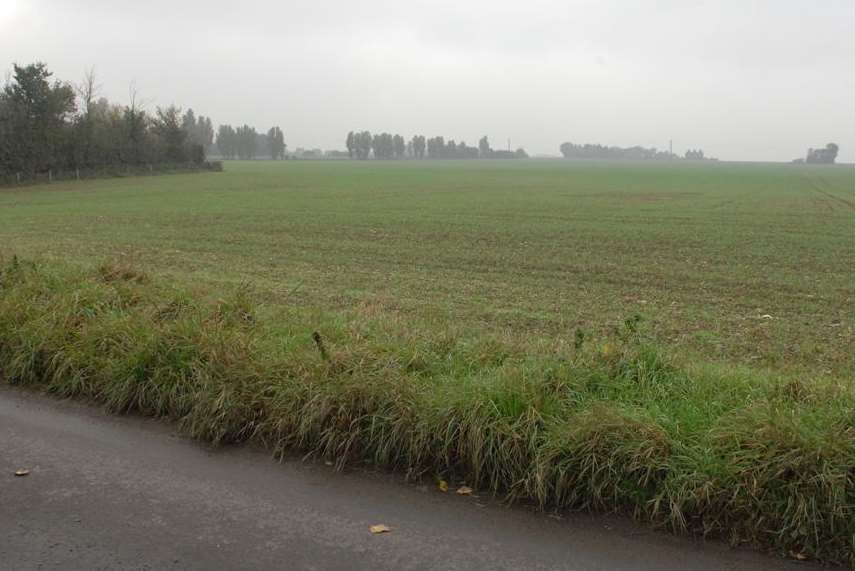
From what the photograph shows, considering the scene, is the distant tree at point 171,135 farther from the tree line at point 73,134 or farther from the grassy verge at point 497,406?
the grassy verge at point 497,406

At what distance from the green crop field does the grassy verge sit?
197cm

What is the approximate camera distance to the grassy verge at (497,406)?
3.42m

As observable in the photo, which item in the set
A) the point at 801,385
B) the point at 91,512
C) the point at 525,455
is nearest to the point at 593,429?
the point at 525,455

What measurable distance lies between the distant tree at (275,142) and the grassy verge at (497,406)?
18938 cm

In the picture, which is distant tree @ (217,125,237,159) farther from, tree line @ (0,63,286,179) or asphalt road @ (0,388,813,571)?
Result: asphalt road @ (0,388,813,571)

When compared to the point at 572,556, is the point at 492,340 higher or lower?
higher

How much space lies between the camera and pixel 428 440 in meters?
4.08

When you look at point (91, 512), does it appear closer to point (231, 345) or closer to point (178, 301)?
point (231, 345)

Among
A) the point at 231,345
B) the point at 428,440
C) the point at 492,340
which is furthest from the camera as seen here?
the point at 492,340

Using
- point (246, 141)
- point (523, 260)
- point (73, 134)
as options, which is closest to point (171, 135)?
point (73, 134)

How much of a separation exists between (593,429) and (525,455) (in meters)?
0.41

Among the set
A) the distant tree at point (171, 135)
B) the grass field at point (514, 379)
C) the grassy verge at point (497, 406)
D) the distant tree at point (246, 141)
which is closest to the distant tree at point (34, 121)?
the distant tree at point (171, 135)

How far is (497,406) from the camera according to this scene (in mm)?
4152

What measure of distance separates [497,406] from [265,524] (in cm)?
153
